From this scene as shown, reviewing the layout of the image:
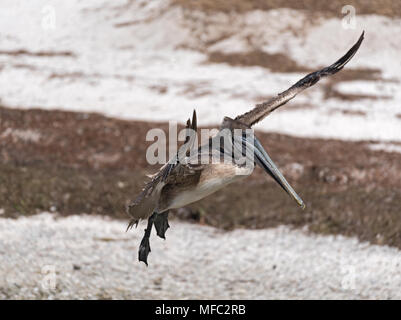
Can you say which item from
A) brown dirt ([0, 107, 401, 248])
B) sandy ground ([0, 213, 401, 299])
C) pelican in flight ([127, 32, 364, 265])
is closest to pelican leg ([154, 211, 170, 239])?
pelican in flight ([127, 32, 364, 265])

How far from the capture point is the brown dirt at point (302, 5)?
3362 cm

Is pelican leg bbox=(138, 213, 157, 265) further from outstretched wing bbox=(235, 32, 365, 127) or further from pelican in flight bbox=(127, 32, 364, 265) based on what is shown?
outstretched wing bbox=(235, 32, 365, 127)

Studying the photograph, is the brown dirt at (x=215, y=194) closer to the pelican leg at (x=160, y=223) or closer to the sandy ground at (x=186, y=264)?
the sandy ground at (x=186, y=264)

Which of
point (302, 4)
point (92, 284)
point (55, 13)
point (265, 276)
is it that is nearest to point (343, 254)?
point (265, 276)

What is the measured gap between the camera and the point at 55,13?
37000 millimetres

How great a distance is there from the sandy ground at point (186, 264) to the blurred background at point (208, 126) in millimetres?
39

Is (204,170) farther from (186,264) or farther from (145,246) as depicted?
(186,264)

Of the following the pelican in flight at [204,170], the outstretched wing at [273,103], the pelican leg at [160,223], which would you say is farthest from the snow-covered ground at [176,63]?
the pelican in flight at [204,170]

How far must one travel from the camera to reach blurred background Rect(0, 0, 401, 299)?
10.2 m

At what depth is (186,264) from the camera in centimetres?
1052

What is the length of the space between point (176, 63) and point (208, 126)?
34.6ft

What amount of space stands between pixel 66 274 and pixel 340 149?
10.1 metres

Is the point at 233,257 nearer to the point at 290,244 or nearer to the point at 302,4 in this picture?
the point at 290,244

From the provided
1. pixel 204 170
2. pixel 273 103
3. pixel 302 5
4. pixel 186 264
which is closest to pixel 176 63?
pixel 302 5
